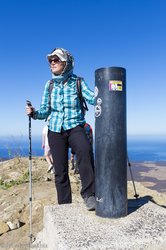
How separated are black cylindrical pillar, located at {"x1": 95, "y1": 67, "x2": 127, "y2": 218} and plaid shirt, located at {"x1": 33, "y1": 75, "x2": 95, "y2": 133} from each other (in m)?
0.54

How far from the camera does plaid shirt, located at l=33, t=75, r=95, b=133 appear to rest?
15.3 feet

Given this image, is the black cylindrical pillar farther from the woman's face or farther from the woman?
the woman's face

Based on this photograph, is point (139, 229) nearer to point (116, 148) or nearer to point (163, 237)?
point (163, 237)

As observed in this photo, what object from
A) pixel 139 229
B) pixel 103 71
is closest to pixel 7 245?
pixel 139 229

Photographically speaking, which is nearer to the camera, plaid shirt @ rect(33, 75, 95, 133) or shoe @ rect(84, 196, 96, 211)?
shoe @ rect(84, 196, 96, 211)

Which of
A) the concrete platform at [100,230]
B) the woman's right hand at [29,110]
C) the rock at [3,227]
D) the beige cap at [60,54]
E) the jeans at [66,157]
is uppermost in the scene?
the beige cap at [60,54]

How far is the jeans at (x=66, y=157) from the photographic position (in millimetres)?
4531

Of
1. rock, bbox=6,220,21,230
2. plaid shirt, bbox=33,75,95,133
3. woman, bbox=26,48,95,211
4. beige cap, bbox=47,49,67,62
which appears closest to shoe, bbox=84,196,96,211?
woman, bbox=26,48,95,211

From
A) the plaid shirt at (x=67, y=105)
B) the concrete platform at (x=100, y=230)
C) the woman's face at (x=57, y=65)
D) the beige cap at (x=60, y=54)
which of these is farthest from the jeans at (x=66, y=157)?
the beige cap at (x=60, y=54)

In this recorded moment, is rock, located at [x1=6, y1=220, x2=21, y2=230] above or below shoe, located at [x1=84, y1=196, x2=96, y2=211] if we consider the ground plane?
below

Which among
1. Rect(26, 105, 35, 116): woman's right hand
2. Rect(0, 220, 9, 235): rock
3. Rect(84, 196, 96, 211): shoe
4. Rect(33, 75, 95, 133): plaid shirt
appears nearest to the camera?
Rect(84, 196, 96, 211): shoe

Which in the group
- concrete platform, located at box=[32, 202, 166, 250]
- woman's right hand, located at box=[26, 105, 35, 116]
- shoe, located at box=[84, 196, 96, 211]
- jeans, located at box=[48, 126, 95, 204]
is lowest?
concrete platform, located at box=[32, 202, 166, 250]

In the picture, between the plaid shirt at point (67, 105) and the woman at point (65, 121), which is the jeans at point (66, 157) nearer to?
the woman at point (65, 121)

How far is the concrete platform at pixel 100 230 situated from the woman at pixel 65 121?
40 centimetres
